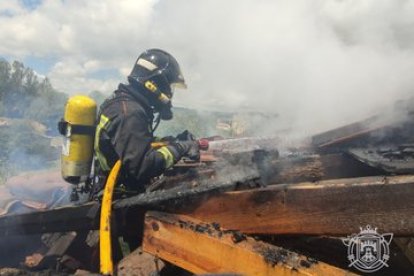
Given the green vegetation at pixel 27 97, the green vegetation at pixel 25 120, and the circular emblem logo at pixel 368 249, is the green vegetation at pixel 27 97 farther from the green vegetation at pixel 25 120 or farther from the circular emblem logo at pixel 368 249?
the circular emblem logo at pixel 368 249

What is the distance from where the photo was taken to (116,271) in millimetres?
2422

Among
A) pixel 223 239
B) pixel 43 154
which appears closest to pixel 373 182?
pixel 223 239

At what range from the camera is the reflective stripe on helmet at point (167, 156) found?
12.0 feet

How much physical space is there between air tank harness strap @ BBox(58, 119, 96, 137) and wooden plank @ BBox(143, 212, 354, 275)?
1.62 m

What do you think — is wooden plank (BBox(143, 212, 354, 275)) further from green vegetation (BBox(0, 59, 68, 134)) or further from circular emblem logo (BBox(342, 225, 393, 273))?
green vegetation (BBox(0, 59, 68, 134))

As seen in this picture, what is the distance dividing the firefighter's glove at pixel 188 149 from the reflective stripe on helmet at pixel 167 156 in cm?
15

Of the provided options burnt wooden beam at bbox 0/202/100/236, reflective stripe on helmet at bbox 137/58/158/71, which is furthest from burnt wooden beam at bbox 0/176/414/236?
reflective stripe on helmet at bbox 137/58/158/71

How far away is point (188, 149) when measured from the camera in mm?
4035

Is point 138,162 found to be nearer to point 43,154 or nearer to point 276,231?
point 276,231

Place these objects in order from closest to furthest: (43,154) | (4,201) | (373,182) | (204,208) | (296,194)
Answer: (373,182), (296,194), (204,208), (4,201), (43,154)

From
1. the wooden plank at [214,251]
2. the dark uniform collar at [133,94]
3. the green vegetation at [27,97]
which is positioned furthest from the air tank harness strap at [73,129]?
the green vegetation at [27,97]

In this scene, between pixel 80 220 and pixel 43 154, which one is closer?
pixel 80 220

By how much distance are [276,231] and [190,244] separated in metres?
0.49

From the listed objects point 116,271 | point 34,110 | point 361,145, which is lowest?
point 116,271
